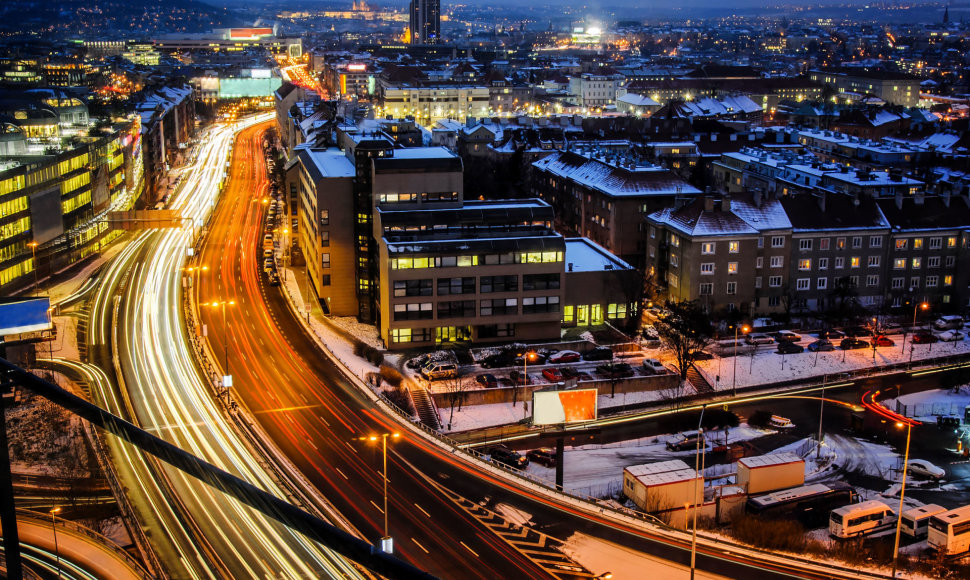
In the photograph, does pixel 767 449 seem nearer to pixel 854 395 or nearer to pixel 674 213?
pixel 854 395

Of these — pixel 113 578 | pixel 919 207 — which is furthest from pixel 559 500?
pixel 919 207

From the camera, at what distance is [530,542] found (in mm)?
25906

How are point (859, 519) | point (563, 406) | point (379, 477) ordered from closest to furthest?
1. point (859, 519)
2. point (379, 477)
3. point (563, 406)

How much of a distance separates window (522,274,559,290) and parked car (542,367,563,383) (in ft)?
16.2

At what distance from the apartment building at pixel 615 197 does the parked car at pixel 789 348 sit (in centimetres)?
1119

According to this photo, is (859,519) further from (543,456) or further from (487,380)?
(487,380)

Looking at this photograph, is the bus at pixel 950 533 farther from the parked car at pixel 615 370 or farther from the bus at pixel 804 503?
the parked car at pixel 615 370

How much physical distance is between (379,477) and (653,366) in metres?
14.6

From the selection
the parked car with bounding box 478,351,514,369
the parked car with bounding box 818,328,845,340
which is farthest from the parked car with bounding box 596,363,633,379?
the parked car with bounding box 818,328,845,340

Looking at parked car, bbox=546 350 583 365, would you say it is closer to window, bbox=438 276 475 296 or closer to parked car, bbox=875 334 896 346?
window, bbox=438 276 475 296

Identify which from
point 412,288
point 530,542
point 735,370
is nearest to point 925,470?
point 735,370

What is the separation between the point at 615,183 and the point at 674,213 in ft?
23.9

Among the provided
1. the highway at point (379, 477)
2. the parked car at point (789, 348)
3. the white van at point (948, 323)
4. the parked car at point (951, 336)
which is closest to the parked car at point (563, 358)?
the highway at point (379, 477)

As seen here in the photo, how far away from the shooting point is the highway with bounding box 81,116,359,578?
22.7 meters
